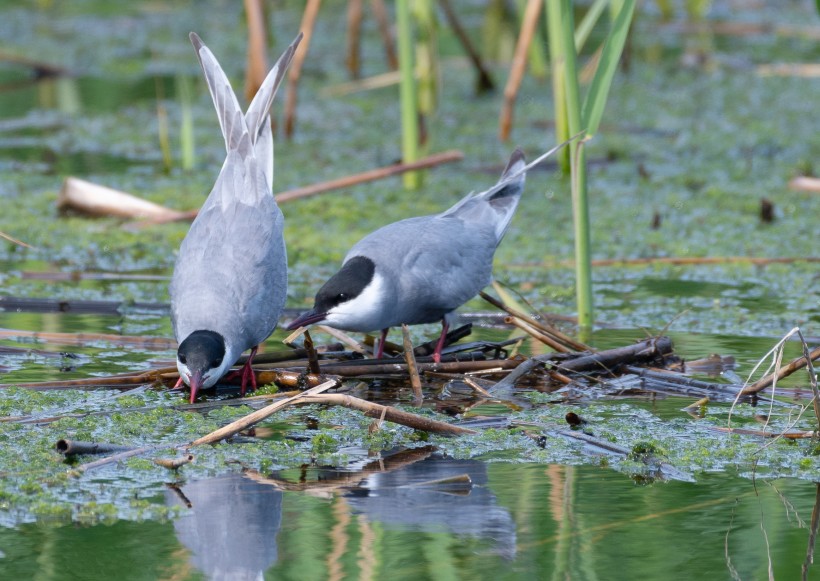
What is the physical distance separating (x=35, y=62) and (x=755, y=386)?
9.48 metres

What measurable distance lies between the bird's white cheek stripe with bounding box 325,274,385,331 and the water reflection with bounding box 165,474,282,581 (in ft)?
3.94

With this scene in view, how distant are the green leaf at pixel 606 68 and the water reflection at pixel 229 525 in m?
2.27

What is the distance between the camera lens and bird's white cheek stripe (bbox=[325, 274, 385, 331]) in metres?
4.95

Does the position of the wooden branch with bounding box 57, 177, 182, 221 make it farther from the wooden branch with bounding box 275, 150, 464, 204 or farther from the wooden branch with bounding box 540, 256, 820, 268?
the wooden branch with bounding box 540, 256, 820, 268

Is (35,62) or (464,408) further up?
(35,62)

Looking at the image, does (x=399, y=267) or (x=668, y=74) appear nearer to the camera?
(x=399, y=267)

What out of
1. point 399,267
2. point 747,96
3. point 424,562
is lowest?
point 424,562

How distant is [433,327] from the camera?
6410 mm

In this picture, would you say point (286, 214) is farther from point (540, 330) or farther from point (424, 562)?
point (424, 562)

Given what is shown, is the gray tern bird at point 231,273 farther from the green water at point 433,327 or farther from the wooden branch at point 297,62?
the wooden branch at point 297,62

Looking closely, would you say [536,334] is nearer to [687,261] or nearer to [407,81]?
[687,261]

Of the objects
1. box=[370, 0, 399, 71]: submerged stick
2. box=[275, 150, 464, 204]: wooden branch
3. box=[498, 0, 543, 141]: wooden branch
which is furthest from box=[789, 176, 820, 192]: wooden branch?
box=[370, 0, 399, 71]: submerged stick

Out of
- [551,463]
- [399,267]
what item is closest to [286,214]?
[399,267]

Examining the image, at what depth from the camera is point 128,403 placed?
4.58 meters
